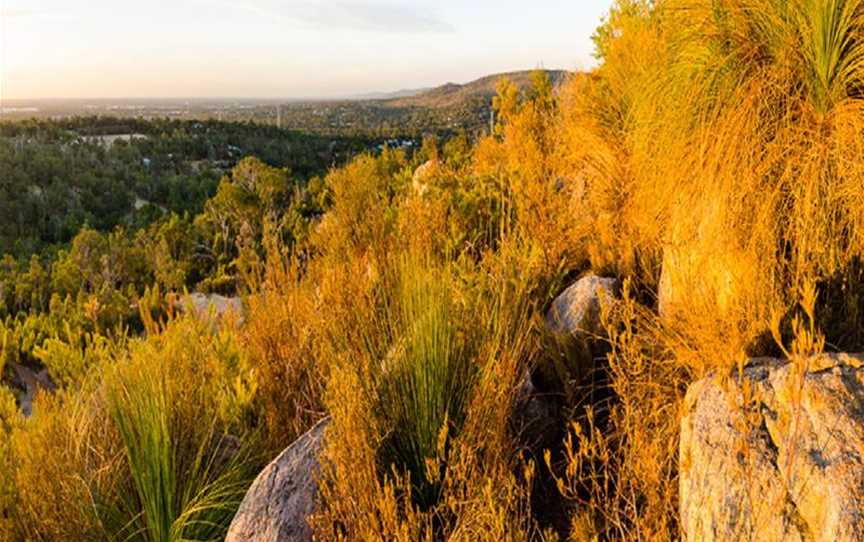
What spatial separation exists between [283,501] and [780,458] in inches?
65.7

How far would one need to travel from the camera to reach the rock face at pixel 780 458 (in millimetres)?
1368

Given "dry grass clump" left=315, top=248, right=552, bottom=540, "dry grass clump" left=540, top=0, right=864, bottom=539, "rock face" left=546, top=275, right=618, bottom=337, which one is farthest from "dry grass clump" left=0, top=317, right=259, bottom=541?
"rock face" left=546, top=275, right=618, bottom=337

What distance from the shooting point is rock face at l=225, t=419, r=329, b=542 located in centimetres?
204

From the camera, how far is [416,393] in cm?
211

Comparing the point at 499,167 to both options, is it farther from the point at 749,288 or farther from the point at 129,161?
the point at 129,161

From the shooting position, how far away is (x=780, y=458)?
1447 millimetres

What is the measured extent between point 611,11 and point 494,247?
3.51m

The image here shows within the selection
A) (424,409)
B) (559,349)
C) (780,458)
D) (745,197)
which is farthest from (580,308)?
(780,458)

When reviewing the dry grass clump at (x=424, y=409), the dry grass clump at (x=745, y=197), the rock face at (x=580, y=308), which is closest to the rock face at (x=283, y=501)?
the dry grass clump at (x=424, y=409)

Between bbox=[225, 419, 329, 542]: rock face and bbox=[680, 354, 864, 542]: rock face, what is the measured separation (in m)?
1.30

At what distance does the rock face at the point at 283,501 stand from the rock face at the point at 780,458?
1.30 metres

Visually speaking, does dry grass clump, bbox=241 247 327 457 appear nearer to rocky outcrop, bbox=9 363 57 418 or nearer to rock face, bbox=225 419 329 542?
rock face, bbox=225 419 329 542

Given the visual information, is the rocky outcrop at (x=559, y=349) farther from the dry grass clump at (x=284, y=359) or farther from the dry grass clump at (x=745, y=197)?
the dry grass clump at (x=284, y=359)

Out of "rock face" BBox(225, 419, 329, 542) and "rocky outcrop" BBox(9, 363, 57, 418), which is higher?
"rock face" BBox(225, 419, 329, 542)
